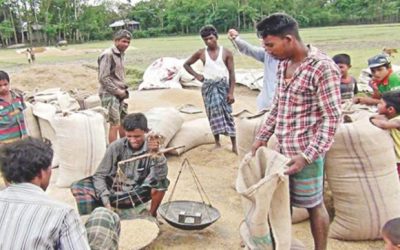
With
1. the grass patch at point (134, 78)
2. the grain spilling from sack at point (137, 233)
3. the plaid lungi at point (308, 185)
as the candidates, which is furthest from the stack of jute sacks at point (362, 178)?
the grass patch at point (134, 78)

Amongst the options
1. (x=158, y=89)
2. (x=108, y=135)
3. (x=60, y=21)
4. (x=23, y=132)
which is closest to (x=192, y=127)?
(x=108, y=135)

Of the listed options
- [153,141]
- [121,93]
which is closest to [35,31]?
[121,93]

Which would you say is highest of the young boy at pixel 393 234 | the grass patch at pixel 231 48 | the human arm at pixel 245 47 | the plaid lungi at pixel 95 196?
the human arm at pixel 245 47

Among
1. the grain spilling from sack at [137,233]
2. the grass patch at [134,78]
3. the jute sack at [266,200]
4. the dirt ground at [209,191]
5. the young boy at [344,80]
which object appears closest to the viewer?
the jute sack at [266,200]

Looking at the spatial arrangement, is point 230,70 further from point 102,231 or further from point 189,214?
point 102,231

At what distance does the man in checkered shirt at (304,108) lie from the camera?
7.54ft

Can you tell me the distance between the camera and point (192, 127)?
5.55 m

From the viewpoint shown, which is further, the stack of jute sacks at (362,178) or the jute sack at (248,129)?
the jute sack at (248,129)

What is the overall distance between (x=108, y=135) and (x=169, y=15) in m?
43.1

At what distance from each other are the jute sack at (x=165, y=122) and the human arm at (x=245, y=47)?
1.41m

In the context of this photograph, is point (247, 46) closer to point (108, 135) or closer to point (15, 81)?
point (108, 135)

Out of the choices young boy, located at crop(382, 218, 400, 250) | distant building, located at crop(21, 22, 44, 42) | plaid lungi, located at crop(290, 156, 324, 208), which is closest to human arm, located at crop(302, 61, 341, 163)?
plaid lungi, located at crop(290, 156, 324, 208)

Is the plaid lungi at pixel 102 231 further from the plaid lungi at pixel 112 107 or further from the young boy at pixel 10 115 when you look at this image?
the plaid lungi at pixel 112 107

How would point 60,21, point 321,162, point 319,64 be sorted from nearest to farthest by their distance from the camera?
point 319,64 → point 321,162 → point 60,21
